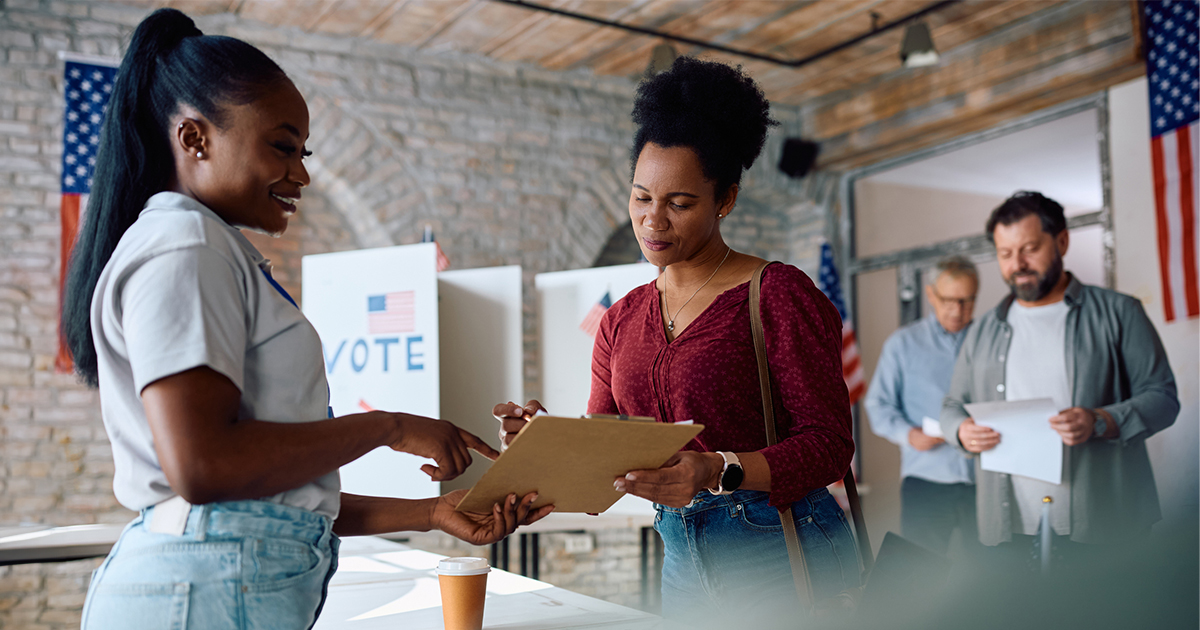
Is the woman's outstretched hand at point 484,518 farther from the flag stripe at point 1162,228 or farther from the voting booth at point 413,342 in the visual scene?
the flag stripe at point 1162,228

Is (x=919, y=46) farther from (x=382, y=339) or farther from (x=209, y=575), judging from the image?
(x=209, y=575)

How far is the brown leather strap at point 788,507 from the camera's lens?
55.6 inches

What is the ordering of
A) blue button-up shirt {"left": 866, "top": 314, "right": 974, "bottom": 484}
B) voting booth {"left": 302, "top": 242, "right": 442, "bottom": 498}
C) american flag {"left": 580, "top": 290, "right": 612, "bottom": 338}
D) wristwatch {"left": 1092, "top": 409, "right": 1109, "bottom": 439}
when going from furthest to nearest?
blue button-up shirt {"left": 866, "top": 314, "right": 974, "bottom": 484}
american flag {"left": 580, "top": 290, "right": 612, "bottom": 338}
voting booth {"left": 302, "top": 242, "right": 442, "bottom": 498}
wristwatch {"left": 1092, "top": 409, "right": 1109, "bottom": 439}

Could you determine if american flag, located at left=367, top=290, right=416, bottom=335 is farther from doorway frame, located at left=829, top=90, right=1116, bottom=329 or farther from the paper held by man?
doorway frame, located at left=829, top=90, right=1116, bottom=329

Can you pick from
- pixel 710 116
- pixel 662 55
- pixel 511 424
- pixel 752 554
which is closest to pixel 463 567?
pixel 511 424

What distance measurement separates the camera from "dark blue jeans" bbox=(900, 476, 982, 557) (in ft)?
13.1

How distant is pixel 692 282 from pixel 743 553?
51 centimetres

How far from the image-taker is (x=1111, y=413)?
2.90 metres

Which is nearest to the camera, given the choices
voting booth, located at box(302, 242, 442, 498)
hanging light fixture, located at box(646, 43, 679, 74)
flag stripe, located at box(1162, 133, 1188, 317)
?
voting booth, located at box(302, 242, 442, 498)

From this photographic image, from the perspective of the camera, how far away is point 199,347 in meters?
0.84

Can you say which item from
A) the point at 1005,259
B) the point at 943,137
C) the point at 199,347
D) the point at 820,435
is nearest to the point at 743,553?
the point at 820,435

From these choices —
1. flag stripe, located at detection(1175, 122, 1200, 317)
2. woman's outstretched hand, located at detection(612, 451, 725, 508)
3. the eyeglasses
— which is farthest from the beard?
woman's outstretched hand, located at detection(612, 451, 725, 508)

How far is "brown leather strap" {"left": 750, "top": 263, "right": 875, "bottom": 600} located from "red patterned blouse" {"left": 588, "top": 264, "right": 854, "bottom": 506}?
1 centimetres

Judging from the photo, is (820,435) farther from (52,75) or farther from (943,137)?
(943,137)
